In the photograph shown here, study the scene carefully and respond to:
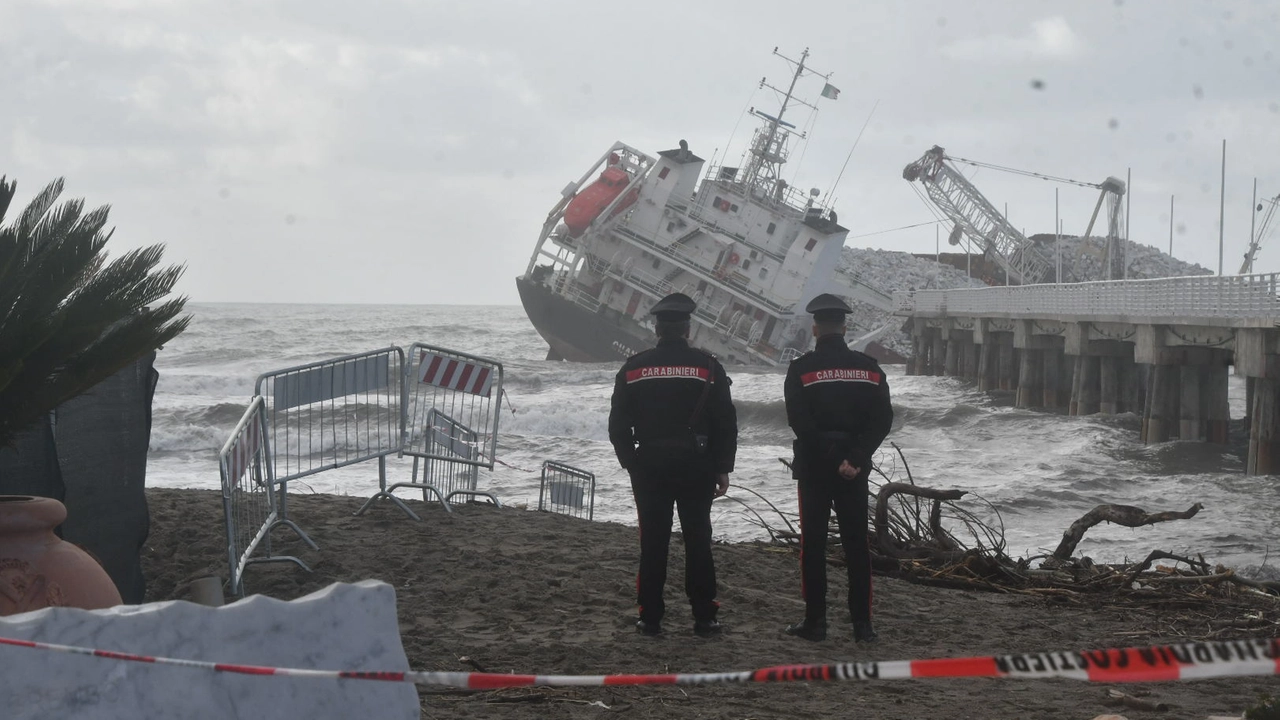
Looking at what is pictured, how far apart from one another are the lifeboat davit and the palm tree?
32.6m

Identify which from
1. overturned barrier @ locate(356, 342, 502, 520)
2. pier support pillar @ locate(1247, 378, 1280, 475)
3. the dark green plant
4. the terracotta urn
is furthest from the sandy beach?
pier support pillar @ locate(1247, 378, 1280, 475)

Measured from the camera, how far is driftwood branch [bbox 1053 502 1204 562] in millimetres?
7473

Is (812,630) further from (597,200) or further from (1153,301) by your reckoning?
(597,200)

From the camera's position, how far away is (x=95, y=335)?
14.1 feet

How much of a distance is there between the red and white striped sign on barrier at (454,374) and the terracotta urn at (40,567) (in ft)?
16.0

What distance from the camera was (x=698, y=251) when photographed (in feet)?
123

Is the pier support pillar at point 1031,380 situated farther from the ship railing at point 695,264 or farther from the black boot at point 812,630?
the black boot at point 812,630

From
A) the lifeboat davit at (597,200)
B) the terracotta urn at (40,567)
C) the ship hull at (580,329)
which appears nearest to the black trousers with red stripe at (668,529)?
the terracotta urn at (40,567)

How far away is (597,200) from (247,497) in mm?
31233

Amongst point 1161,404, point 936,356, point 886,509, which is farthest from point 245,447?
point 936,356

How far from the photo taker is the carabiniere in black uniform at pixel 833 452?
17.5ft

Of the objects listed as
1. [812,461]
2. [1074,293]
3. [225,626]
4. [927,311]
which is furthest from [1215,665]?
[927,311]

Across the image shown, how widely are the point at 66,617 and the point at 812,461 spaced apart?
10.9 feet

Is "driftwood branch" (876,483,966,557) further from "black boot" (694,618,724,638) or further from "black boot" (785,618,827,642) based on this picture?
"black boot" (694,618,724,638)
